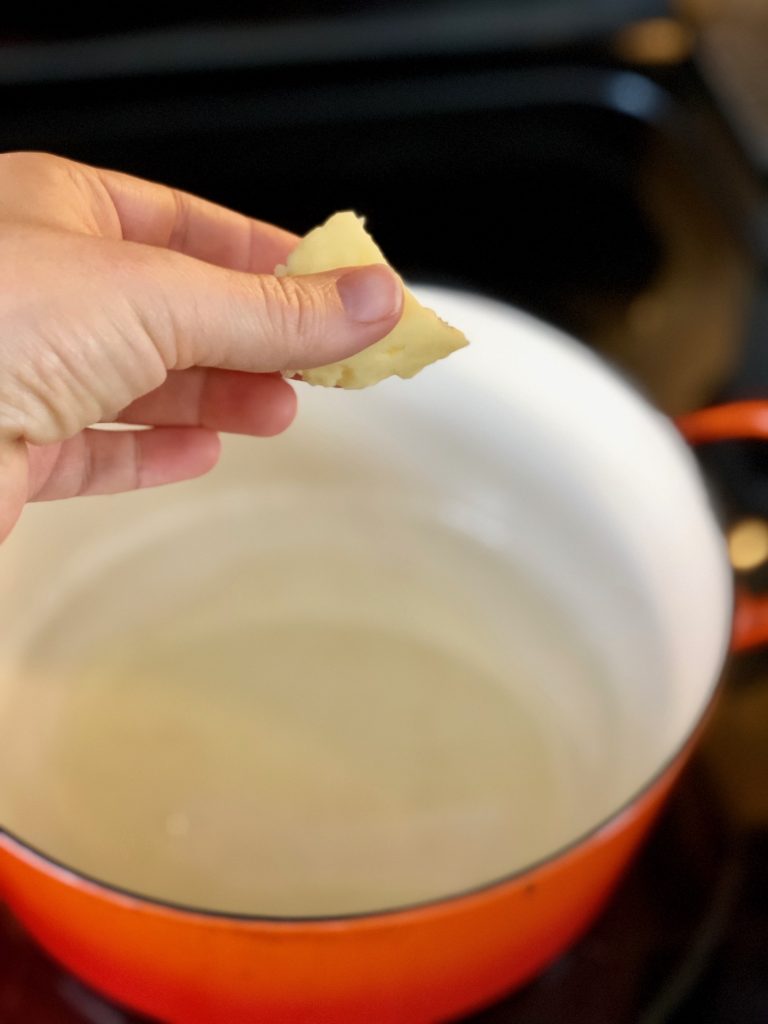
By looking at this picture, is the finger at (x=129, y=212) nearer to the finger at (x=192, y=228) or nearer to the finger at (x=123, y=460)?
the finger at (x=192, y=228)

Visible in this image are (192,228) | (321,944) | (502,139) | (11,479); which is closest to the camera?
(321,944)

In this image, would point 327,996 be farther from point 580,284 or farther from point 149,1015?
point 580,284

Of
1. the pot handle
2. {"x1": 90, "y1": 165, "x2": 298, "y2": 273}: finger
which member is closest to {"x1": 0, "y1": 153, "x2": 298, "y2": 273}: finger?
{"x1": 90, "y1": 165, "x2": 298, "y2": 273}: finger

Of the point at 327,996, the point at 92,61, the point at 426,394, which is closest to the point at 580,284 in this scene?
the point at 426,394

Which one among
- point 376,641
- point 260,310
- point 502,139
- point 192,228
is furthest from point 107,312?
point 502,139

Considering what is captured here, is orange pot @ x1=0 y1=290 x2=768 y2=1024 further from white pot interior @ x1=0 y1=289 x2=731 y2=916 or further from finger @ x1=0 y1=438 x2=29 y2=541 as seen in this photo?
finger @ x1=0 y1=438 x2=29 y2=541

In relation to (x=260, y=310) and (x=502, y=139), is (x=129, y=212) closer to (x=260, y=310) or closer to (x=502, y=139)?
(x=260, y=310)
